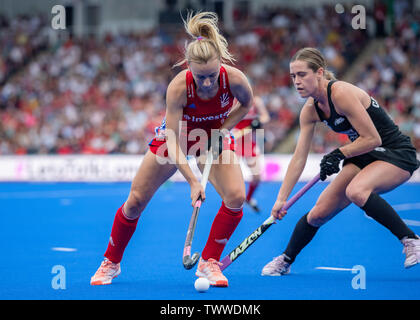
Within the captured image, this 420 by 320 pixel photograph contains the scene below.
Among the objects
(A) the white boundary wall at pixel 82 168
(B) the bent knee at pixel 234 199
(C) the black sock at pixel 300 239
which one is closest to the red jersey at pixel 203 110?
(B) the bent knee at pixel 234 199

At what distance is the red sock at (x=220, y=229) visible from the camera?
4305mm

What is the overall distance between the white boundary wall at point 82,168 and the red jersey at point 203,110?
8.86 metres

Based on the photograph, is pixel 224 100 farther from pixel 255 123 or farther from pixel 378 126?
pixel 255 123

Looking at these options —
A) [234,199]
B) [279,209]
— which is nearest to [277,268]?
[279,209]

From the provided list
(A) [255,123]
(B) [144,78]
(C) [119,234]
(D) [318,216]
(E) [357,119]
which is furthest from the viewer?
(B) [144,78]

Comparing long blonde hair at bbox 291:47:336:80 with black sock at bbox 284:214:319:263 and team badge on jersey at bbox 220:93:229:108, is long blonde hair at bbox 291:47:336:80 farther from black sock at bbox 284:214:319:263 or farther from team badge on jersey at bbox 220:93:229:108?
black sock at bbox 284:214:319:263

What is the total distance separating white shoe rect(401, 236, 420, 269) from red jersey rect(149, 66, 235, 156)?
1406 mm

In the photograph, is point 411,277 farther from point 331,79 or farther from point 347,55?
point 347,55

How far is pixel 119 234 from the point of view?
436 cm

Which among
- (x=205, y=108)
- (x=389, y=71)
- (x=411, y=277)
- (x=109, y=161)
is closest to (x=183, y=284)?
(x=205, y=108)

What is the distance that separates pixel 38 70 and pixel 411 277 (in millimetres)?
14856

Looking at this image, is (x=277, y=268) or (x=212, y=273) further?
(x=277, y=268)

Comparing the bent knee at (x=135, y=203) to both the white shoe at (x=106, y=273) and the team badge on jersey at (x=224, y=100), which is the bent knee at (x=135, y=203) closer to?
the white shoe at (x=106, y=273)

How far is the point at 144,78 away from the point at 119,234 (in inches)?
494
